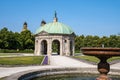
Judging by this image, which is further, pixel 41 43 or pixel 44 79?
pixel 41 43

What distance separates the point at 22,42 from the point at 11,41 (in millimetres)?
5379

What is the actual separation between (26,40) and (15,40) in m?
6.19

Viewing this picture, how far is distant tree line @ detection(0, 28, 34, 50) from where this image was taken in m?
82.9

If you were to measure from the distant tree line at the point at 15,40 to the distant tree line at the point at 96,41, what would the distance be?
22415mm

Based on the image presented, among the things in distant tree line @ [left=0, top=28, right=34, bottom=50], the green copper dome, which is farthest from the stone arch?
distant tree line @ [left=0, top=28, right=34, bottom=50]

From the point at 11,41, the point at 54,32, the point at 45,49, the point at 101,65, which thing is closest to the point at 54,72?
the point at 101,65

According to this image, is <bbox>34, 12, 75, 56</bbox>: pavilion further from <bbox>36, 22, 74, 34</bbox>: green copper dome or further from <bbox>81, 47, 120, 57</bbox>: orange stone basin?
<bbox>81, 47, 120, 57</bbox>: orange stone basin

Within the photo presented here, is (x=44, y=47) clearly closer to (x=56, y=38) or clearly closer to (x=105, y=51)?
(x=56, y=38)

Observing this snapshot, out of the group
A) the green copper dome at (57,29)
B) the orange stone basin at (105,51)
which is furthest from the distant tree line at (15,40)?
the orange stone basin at (105,51)

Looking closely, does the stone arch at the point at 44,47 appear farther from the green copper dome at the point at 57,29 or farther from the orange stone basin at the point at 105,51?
the orange stone basin at the point at 105,51

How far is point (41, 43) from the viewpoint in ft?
207

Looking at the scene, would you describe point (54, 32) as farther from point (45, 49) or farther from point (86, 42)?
point (86, 42)

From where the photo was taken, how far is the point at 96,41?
10719cm

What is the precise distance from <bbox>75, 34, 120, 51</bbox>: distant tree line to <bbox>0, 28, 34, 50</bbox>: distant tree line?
22.4 m
